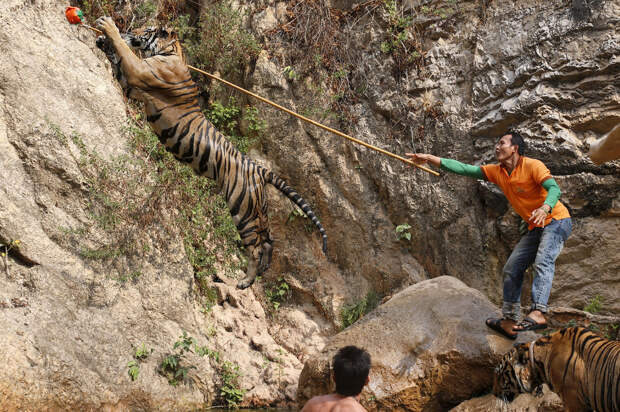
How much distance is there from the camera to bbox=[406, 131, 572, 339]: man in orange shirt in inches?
159

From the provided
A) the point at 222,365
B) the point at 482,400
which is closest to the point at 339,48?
the point at 222,365

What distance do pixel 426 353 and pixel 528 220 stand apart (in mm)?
1557

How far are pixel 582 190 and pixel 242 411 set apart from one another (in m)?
4.58

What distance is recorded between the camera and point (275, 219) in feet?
25.6

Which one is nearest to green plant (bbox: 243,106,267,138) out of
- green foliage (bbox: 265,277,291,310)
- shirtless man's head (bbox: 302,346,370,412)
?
green foliage (bbox: 265,277,291,310)

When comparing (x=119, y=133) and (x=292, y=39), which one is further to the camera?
(x=292, y=39)

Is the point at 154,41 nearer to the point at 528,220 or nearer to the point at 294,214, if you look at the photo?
the point at 528,220

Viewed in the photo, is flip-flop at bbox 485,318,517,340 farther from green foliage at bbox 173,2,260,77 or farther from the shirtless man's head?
green foliage at bbox 173,2,260,77

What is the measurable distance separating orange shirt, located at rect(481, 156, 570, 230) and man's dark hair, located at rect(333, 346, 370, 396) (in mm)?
2321

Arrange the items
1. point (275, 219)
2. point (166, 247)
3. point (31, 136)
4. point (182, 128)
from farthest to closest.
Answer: point (275, 219) → point (166, 247) → point (31, 136) → point (182, 128)

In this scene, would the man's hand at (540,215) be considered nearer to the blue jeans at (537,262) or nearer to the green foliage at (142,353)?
the blue jeans at (537,262)

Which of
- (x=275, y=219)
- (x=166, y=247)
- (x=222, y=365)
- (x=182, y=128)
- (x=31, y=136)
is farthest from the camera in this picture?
(x=275, y=219)

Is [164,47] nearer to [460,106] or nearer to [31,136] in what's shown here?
[31,136]

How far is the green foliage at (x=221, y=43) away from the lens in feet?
26.9
